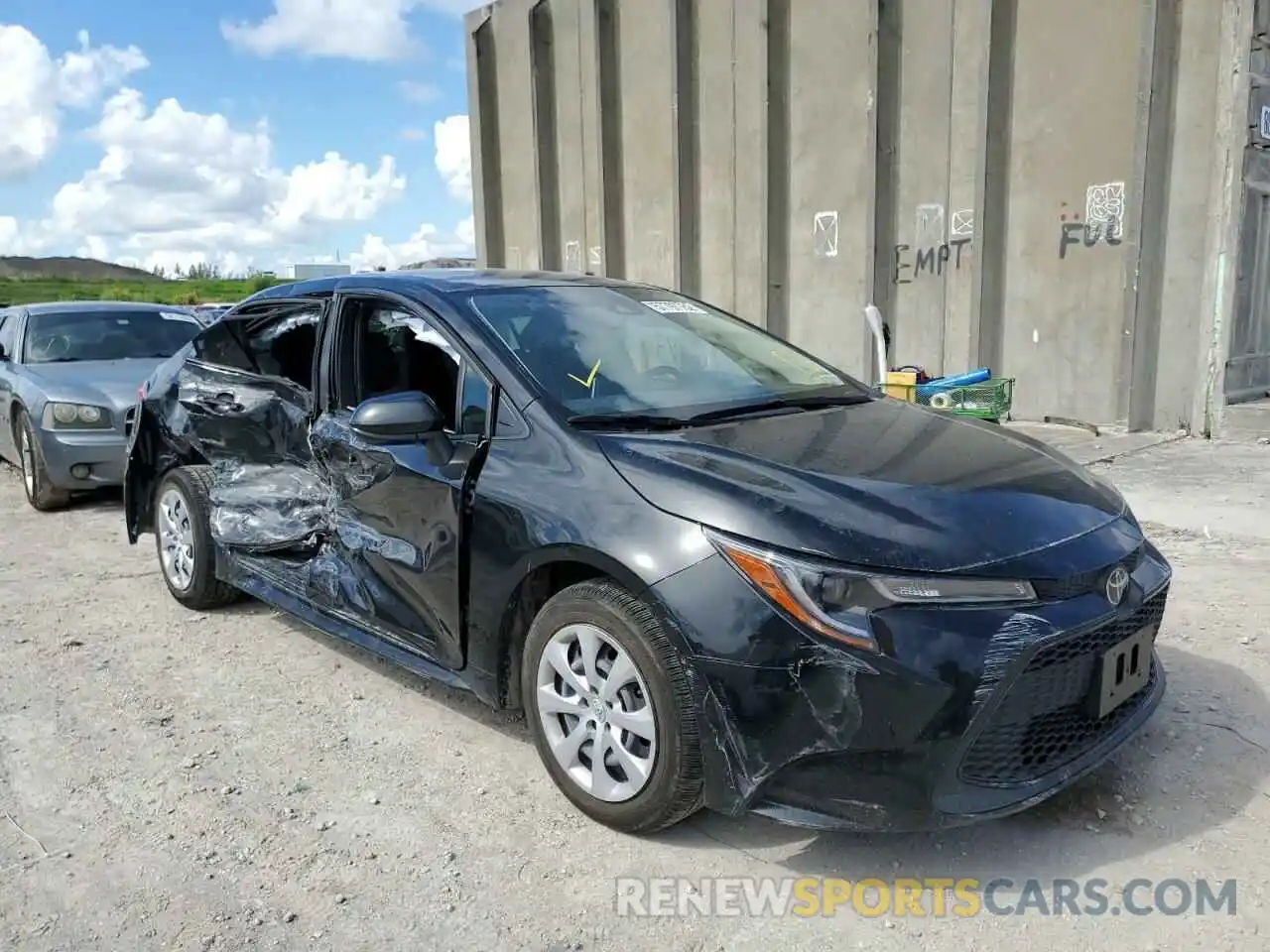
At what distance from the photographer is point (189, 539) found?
191 inches

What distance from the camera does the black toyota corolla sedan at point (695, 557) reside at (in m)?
2.46

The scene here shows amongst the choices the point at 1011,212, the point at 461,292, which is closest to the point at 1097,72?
the point at 1011,212

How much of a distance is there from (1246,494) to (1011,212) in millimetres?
4193

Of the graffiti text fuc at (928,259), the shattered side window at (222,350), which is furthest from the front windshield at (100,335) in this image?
the graffiti text fuc at (928,259)

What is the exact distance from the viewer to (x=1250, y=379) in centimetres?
891

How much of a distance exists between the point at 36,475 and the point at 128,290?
158ft

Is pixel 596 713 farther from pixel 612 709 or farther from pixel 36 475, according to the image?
pixel 36 475

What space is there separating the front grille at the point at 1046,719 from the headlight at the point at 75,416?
22.3 ft

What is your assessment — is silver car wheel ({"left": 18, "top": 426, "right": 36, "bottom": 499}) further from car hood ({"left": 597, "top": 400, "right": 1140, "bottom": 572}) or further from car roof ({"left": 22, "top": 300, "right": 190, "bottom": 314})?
car hood ({"left": 597, "top": 400, "right": 1140, "bottom": 572})


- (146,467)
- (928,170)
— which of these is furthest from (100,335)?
(928,170)

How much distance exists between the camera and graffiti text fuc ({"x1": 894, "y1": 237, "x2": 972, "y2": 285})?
1019 centimetres

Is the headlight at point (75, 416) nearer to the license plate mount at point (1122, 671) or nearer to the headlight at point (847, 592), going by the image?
the headlight at point (847, 592)

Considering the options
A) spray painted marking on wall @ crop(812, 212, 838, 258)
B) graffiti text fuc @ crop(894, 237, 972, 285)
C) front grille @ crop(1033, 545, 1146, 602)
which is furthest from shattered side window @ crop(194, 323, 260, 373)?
spray painted marking on wall @ crop(812, 212, 838, 258)

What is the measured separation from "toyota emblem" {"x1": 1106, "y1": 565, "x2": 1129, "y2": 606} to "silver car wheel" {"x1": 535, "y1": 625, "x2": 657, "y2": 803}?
125 cm
